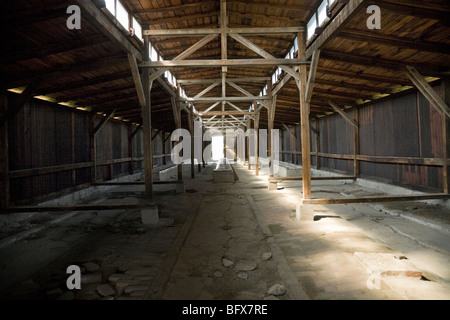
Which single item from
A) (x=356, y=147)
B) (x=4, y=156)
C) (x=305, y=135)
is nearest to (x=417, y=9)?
(x=305, y=135)

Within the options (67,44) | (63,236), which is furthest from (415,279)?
(67,44)

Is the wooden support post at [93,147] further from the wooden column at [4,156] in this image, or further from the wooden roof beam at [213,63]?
the wooden roof beam at [213,63]

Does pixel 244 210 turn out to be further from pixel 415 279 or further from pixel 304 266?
pixel 415 279

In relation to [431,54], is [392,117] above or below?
below

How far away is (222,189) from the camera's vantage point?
1191 centimetres

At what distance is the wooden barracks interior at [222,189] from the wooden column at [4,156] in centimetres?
3

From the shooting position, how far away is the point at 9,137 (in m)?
6.53

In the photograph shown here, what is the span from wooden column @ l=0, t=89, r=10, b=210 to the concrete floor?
513 mm

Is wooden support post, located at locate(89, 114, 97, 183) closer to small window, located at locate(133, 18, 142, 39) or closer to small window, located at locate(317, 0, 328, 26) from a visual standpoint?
small window, located at locate(133, 18, 142, 39)

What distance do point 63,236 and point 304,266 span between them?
5455 mm

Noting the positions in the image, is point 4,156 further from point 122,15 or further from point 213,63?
point 213,63

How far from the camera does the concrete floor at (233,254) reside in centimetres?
329

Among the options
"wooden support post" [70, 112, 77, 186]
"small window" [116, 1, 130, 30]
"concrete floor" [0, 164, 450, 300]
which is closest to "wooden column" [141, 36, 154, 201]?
"concrete floor" [0, 164, 450, 300]

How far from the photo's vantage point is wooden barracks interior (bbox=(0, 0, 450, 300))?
369 centimetres
